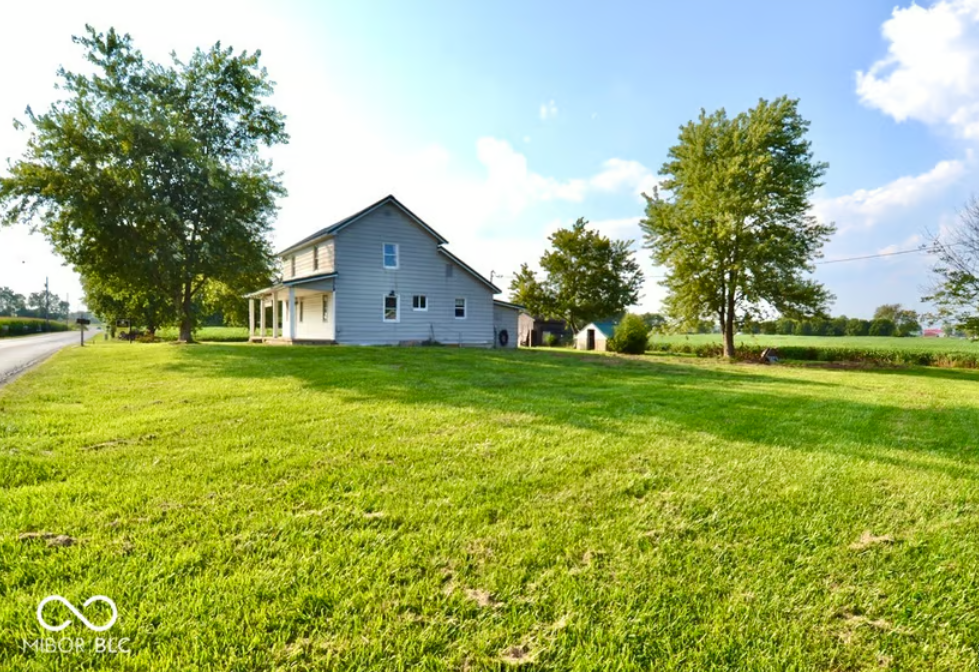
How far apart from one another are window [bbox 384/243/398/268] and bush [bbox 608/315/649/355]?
1550 centimetres

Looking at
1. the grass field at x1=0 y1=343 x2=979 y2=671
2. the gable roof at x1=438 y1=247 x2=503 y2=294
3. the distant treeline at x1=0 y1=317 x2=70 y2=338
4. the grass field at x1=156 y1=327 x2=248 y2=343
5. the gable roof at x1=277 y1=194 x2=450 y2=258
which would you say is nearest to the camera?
the grass field at x1=0 y1=343 x2=979 y2=671

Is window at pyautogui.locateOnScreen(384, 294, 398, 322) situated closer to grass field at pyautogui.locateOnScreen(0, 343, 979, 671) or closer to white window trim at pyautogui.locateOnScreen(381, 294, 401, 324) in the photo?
white window trim at pyautogui.locateOnScreen(381, 294, 401, 324)

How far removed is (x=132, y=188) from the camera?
695 inches

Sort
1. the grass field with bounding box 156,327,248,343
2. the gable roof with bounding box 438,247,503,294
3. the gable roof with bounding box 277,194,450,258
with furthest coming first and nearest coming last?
the grass field with bounding box 156,327,248,343 < the gable roof with bounding box 438,247,503,294 < the gable roof with bounding box 277,194,450,258

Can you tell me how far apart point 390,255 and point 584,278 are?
24.8 m

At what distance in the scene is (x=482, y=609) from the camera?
2.11 m

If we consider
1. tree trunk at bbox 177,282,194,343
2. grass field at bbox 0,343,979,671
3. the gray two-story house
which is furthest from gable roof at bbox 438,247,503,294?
grass field at bbox 0,343,979,671

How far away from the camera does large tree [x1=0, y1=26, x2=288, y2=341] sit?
683 inches

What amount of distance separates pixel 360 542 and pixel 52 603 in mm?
1379

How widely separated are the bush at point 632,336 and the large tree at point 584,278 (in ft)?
42.0

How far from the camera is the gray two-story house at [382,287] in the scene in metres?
20.7

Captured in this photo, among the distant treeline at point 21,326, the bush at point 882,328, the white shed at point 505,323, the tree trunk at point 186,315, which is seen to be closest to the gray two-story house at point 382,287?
the white shed at point 505,323

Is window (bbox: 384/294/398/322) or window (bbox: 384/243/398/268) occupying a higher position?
window (bbox: 384/243/398/268)

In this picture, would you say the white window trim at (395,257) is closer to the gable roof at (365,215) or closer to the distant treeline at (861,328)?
the gable roof at (365,215)
